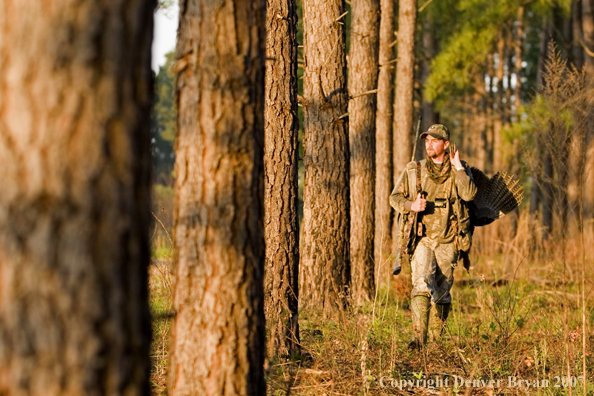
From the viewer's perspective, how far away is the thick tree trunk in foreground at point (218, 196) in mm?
2738

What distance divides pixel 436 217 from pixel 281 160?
1.82 metres

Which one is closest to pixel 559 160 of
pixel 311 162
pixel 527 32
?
pixel 311 162

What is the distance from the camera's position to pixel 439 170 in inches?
248

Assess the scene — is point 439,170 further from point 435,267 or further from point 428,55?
point 428,55

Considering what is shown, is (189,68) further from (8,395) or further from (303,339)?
(303,339)

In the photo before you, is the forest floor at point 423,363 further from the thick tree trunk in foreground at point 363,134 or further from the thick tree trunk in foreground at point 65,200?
the thick tree trunk in foreground at point 363,134

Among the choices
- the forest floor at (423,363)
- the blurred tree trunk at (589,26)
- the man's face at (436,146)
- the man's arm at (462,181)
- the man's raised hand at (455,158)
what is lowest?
the forest floor at (423,363)

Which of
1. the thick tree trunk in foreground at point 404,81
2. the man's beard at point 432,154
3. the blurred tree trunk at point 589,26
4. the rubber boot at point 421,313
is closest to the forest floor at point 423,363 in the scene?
the rubber boot at point 421,313

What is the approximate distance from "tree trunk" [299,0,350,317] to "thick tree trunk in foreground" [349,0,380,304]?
4.79 ft

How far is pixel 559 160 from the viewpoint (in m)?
4.20

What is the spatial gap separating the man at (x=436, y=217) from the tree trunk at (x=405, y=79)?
16.9 ft

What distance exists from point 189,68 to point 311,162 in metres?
4.17

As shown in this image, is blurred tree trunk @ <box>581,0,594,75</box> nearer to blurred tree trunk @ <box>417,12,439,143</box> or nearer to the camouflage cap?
blurred tree trunk @ <box>417,12,439,143</box>

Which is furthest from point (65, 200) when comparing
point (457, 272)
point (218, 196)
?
point (457, 272)
